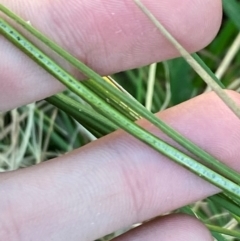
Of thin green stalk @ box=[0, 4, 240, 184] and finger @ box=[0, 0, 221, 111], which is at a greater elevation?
finger @ box=[0, 0, 221, 111]

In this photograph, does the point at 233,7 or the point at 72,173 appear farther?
the point at 233,7

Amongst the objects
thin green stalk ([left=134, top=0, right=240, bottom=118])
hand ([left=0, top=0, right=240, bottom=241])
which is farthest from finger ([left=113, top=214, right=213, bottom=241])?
thin green stalk ([left=134, top=0, right=240, bottom=118])

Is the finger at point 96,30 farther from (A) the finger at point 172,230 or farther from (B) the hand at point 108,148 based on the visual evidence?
(A) the finger at point 172,230

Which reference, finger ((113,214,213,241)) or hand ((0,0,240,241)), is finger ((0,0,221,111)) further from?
finger ((113,214,213,241))

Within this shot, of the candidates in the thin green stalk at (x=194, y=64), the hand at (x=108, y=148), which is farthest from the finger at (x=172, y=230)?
the thin green stalk at (x=194, y=64)

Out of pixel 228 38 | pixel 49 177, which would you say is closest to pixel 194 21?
pixel 49 177

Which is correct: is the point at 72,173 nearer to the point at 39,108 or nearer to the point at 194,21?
the point at 194,21

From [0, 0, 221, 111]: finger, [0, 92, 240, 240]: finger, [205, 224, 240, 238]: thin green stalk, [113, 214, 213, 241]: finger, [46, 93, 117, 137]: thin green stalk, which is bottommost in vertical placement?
[205, 224, 240, 238]: thin green stalk
